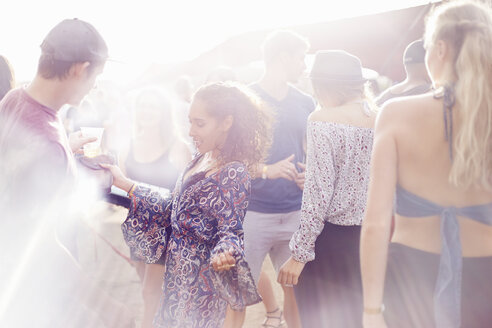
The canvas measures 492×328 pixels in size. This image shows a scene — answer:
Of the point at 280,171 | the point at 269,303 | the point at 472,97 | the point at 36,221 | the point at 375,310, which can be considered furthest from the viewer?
the point at 269,303

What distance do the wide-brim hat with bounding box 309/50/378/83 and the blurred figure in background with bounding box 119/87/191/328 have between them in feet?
5.75

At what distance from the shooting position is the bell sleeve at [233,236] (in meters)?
2.14

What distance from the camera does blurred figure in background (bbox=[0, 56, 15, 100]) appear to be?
302cm

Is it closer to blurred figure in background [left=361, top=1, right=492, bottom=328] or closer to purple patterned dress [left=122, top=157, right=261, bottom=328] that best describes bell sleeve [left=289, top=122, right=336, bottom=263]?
purple patterned dress [left=122, top=157, right=261, bottom=328]

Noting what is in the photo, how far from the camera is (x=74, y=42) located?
208cm

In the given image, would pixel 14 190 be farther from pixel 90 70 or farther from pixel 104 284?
pixel 104 284

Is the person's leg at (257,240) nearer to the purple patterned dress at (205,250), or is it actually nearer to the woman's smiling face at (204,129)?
the purple patterned dress at (205,250)

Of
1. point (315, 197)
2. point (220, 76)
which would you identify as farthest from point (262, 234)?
point (220, 76)

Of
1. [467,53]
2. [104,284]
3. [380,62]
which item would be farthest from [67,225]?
[380,62]

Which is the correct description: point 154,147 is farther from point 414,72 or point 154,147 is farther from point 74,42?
point 414,72

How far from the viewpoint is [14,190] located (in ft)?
5.81

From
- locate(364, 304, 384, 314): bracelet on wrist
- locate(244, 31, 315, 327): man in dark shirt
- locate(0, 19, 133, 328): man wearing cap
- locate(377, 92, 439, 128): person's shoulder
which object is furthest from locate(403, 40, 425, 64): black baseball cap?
locate(0, 19, 133, 328): man wearing cap

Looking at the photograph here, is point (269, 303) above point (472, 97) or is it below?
below

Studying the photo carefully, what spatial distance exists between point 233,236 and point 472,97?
1.18m
